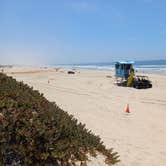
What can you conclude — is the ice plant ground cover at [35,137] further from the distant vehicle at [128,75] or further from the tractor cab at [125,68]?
the tractor cab at [125,68]

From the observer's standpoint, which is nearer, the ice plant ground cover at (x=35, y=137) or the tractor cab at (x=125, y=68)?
the ice plant ground cover at (x=35, y=137)

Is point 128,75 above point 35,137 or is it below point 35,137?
above

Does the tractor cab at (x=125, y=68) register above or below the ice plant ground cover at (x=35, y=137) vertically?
above

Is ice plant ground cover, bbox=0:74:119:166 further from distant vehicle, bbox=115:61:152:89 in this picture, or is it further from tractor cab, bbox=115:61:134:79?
tractor cab, bbox=115:61:134:79

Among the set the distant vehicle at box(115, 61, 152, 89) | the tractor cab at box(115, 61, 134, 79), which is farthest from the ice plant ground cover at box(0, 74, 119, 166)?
the tractor cab at box(115, 61, 134, 79)

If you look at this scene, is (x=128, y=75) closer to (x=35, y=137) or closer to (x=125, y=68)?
(x=125, y=68)

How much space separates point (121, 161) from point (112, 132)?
280cm

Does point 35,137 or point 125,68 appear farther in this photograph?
point 125,68

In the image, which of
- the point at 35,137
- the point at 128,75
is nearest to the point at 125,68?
the point at 128,75

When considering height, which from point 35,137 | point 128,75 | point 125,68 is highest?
point 125,68

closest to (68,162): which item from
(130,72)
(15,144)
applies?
(15,144)

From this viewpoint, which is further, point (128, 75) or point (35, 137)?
point (128, 75)

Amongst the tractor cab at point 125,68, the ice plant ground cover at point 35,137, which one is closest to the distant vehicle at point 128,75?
the tractor cab at point 125,68

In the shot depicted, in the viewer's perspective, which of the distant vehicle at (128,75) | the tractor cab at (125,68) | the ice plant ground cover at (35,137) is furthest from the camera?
the tractor cab at (125,68)
